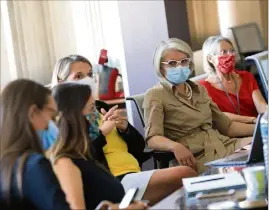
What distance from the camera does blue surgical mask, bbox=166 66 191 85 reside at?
360cm

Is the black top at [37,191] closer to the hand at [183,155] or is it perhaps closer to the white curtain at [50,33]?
the hand at [183,155]

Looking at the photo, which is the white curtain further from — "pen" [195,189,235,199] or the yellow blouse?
"pen" [195,189,235,199]

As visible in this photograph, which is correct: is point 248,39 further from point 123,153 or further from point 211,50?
point 123,153

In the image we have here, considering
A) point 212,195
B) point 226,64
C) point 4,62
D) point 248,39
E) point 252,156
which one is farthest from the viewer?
point 248,39

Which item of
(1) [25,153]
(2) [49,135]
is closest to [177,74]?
(2) [49,135]

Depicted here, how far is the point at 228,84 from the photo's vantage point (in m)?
4.11

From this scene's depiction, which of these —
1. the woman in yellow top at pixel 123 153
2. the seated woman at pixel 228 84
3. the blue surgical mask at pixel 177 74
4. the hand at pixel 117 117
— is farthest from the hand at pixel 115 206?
the seated woman at pixel 228 84

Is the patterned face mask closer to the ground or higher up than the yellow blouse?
higher up

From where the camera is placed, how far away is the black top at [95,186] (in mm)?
2408

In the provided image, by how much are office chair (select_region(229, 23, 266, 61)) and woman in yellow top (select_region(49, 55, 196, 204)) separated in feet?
11.1

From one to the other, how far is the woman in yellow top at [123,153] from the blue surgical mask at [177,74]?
15.8 inches

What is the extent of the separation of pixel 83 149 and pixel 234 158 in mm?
689

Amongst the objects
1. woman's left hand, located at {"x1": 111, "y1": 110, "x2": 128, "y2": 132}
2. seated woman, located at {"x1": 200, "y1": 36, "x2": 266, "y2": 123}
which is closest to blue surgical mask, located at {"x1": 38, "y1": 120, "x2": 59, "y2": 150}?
woman's left hand, located at {"x1": 111, "y1": 110, "x2": 128, "y2": 132}

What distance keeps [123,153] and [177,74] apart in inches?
23.0
